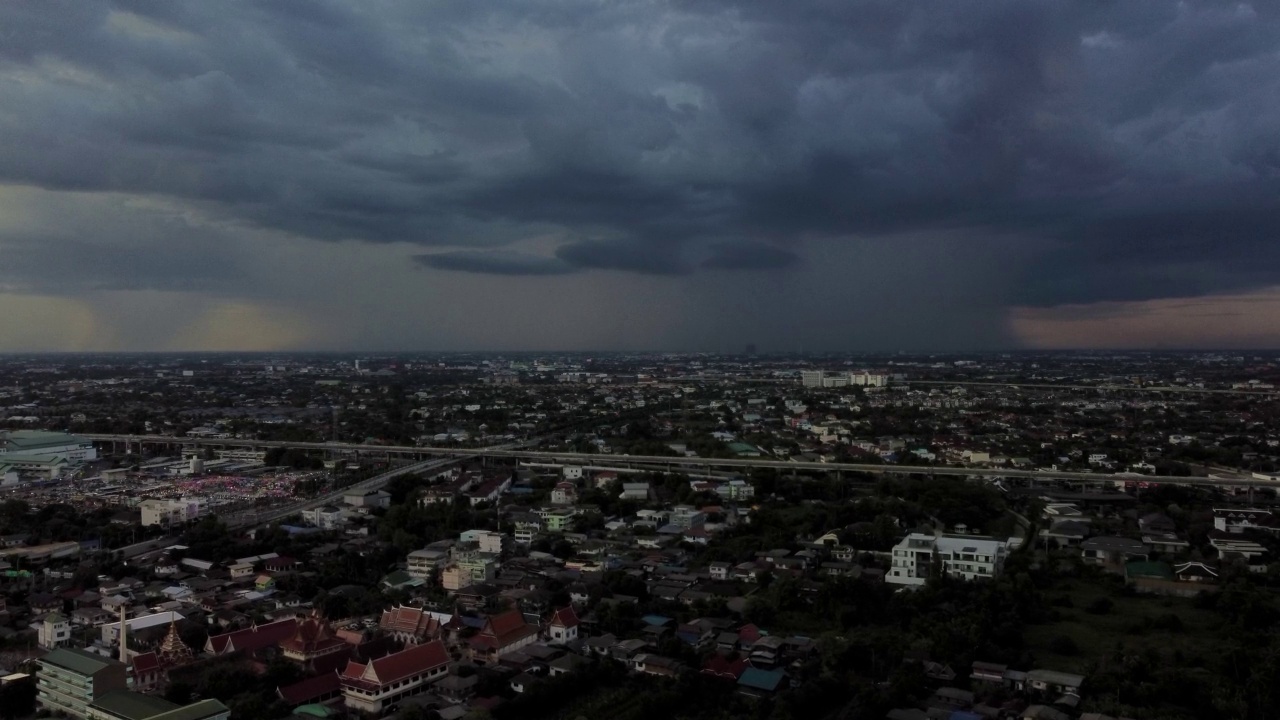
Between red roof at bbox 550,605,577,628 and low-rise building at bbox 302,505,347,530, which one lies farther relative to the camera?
low-rise building at bbox 302,505,347,530

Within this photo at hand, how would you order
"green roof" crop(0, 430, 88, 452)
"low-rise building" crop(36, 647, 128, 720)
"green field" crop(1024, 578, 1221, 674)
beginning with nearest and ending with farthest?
"low-rise building" crop(36, 647, 128, 720), "green field" crop(1024, 578, 1221, 674), "green roof" crop(0, 430, 88, 452)

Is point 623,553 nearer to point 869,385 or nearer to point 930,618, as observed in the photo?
point 930,618

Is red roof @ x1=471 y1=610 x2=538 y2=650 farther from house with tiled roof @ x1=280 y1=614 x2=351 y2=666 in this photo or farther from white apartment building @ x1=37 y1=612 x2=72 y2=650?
white apartment building @ x1=37 y1=612 x2=72 y2=650

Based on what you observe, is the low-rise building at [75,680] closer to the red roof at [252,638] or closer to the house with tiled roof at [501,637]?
the red roof at [252,638]

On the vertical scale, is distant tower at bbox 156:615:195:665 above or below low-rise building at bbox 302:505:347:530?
above

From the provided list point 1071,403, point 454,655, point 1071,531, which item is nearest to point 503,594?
point 454,655

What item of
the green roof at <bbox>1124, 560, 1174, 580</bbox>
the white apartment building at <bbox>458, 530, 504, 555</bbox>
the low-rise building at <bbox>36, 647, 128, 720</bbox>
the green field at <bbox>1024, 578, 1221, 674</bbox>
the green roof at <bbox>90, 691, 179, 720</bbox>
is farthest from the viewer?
the white apartment building at <bbox>458, 530, 504, 555</bbox>

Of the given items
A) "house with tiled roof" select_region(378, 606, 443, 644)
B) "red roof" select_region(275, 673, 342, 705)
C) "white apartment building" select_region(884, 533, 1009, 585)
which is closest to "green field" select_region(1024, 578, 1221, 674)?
"white apartment building" select_region(884, 533, 1009, 585)

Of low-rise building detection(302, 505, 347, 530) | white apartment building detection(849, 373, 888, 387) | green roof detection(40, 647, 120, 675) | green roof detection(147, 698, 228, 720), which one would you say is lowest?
low-rise building detection(302, 505, 347, 530)

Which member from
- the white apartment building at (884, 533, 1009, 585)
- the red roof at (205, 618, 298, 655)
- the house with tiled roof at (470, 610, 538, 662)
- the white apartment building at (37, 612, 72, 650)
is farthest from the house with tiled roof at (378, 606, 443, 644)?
the white apartment building at (884, 533, 1009, 585)
